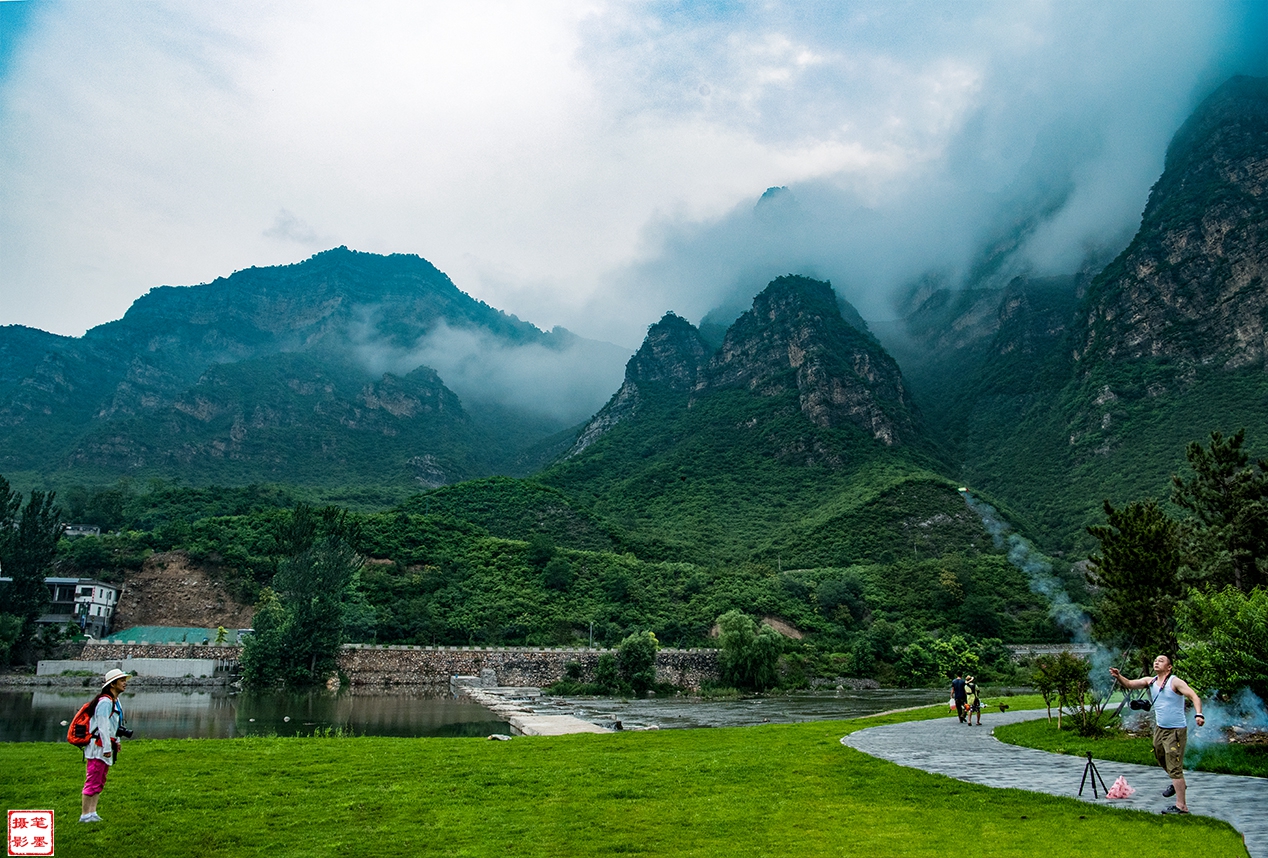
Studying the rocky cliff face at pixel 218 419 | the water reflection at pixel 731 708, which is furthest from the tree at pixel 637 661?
the rocky cliff face at pixel 218 419

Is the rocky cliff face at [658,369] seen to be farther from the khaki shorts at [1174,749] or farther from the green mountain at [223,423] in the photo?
the khaki shorts at [1174,749]

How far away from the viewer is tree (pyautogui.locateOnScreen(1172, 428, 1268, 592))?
2173cm

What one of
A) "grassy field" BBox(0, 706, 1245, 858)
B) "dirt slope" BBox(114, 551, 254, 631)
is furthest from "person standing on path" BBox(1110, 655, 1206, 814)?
"dirt slope" BBox(114, 551, 254, 631)

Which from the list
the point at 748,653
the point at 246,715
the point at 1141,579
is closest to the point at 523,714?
the point at 246,715

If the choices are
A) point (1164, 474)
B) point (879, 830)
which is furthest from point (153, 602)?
point (1164, 474)

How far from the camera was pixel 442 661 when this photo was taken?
175ft

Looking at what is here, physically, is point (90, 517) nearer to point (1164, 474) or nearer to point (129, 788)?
point (129, 788)

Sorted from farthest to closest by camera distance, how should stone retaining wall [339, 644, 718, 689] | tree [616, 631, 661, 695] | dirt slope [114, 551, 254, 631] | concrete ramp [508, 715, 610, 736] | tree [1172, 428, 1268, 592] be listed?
dirt slope [114, 551, 254, 631]
stone retaining wall [339, 644, 718, 689]
tree [616, 631, 661, 695]
concrete ramp [508, 715, 610, 736]
tree [1172, 428, 1268, 592]

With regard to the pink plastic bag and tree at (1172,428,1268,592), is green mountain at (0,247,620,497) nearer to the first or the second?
tree at (1172,428,1268,592)

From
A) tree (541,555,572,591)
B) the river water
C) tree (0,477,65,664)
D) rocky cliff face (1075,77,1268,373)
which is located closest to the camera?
the river water

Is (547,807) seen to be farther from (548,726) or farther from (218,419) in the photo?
(218,419)

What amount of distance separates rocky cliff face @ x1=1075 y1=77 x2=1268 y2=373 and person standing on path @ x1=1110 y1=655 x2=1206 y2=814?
112 meters

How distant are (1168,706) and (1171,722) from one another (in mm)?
226

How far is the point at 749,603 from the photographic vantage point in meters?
68.9
